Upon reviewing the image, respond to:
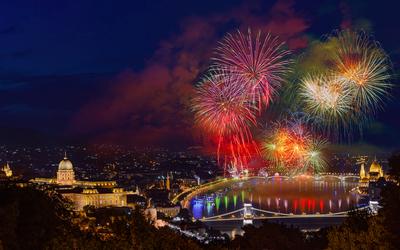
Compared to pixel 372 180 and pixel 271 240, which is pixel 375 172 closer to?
pixel 372 180

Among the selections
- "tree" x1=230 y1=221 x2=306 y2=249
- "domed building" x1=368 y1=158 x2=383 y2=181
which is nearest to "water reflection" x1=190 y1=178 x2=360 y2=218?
"domed building" x1=368 y1=158 x2=383 y2=181

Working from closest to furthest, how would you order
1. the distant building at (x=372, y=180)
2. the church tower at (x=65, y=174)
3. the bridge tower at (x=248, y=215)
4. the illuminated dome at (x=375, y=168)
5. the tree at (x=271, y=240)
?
the tree at (x=271, y=240) → the bridge tower at (x=248, y=215) → the church tower at (x=65, y=174) → the distant building at (x=372, y=180) → the illuminated dome at (x=375, y=168)

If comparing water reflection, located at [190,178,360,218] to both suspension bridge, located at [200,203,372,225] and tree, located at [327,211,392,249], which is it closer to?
suspension bridge, located at [200,203,372,225]

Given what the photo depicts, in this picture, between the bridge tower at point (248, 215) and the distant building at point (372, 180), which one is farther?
the distant building at point (372, 180)

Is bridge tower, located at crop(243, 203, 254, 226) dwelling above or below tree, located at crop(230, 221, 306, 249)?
below

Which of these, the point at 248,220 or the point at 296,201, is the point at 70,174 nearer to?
the point at 296,201

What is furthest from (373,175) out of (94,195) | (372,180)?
(94,195)

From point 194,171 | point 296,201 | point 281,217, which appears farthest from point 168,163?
point 281,217

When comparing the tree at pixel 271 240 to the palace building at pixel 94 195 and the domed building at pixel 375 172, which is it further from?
the domed building at pixel 375 172

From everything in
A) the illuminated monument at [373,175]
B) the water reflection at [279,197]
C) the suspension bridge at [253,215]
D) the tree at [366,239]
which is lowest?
the suspension bridge at [253,215]

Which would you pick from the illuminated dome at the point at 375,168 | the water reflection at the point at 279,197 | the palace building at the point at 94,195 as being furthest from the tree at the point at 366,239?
the illuminated dome at the point at 375,168
